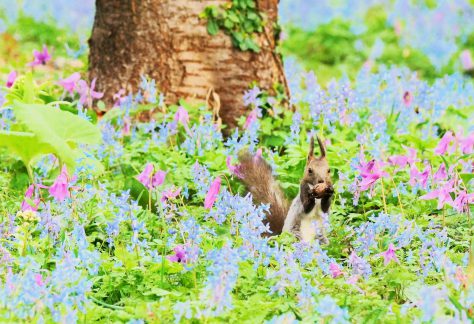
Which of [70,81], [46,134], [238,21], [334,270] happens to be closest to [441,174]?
[334,270]

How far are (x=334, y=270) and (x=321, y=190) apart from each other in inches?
23.3

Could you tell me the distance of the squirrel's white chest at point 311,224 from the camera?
372 centimetres

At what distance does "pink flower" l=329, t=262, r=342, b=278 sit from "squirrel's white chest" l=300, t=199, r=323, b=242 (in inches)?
20.7

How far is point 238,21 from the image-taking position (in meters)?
5.39

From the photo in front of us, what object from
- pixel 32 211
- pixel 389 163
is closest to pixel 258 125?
pixel 389 163

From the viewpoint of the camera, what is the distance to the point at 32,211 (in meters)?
3.36

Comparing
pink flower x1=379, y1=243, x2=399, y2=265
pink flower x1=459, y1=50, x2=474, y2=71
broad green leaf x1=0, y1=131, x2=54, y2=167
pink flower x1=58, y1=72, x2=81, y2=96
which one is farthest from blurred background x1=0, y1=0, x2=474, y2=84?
pink flower x1=379, y1=243, x2=399, y2=265

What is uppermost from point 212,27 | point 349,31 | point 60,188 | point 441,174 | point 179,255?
point 212,27

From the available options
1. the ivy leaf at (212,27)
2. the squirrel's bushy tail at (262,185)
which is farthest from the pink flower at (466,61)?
the squirrel's bushy tail at (262,185)

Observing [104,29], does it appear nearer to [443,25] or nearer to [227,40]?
[227,40]

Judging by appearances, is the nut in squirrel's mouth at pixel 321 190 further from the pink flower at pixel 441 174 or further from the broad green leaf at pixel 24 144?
the broad green leaf at pixel 24 144

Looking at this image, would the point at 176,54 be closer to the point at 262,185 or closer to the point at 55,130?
the point at 262,185

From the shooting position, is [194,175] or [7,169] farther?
[7,169]

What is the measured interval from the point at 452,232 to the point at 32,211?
1556 mm
